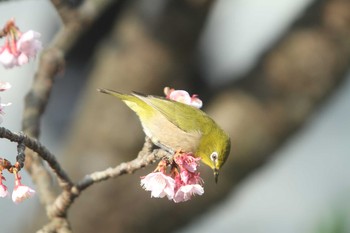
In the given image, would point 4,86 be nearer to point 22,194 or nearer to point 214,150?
point 22,194

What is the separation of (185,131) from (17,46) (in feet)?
2.62

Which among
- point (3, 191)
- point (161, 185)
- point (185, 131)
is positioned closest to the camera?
point (3, 191)

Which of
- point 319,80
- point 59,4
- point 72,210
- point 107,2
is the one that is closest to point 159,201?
point 72,210

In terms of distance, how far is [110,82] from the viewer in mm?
5113

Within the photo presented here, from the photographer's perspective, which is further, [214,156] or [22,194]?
[214,156]

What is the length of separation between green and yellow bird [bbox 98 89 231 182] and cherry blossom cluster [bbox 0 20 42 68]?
582 mm

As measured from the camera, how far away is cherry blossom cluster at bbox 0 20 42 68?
5.89ft

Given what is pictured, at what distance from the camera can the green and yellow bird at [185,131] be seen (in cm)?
238

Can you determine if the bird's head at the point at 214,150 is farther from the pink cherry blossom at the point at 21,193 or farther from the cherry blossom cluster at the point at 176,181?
the pink cherry blossom at the point at 21,193

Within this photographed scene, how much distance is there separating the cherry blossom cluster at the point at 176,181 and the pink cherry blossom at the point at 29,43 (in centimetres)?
44

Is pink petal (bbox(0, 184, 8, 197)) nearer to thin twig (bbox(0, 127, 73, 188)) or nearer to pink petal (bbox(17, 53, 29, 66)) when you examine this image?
thin twig (bbox(0, 127, 73, 188))

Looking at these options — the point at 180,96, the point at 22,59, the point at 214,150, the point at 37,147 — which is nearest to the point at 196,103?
the point at 180,96

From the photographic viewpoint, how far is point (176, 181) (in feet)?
6.48

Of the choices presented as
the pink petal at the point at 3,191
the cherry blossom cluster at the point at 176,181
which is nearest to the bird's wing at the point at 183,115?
the cherry blossom cluster at the point at 176,181
